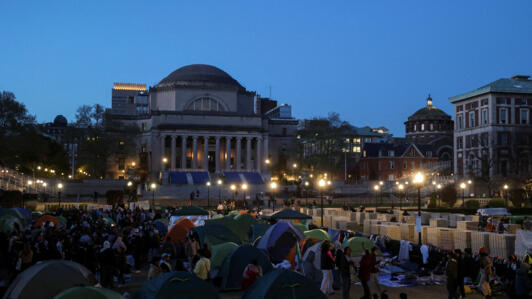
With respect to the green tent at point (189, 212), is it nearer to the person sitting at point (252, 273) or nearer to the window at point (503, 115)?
the person sitting at point (252, 273)

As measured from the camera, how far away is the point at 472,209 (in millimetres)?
52094

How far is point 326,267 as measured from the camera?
18.2 m

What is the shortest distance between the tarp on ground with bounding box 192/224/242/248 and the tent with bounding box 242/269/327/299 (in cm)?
1045

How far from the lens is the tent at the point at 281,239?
23.3 meters

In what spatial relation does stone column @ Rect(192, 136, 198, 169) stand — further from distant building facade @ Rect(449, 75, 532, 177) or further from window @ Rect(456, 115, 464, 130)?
distant building facade @ Rect(449, 75, 532, 177)

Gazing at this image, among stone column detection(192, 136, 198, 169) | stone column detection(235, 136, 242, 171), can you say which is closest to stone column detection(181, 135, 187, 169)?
stone column detection(192, 136, 198, 169)

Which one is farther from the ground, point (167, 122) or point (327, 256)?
point (167, 122)

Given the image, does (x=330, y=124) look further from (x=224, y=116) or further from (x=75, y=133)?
(x=75, y=133)

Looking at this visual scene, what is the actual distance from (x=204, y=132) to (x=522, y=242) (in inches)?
3019

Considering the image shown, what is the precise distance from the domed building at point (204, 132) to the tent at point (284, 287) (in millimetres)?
71980

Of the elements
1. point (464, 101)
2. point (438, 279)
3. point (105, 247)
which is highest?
point (464, 101)

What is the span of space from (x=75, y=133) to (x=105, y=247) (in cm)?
6959

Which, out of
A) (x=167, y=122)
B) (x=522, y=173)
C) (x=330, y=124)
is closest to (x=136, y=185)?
(x=167, y=122)

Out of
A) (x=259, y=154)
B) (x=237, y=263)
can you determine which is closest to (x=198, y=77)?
(x=259, y=154)
